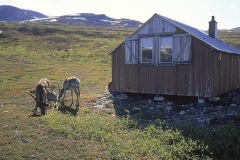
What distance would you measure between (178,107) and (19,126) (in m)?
9.28

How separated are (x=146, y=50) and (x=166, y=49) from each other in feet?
5.11

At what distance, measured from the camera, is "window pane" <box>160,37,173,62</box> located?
48.1 ft

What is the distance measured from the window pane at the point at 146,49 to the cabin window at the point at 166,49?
30.7 inches

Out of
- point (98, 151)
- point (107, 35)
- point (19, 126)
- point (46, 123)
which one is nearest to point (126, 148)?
point (98, 151)

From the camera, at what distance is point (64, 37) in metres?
92.2

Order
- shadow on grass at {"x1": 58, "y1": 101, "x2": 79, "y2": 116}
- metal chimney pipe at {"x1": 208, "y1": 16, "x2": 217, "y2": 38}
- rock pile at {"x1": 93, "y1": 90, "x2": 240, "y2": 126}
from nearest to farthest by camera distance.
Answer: rock pile at {"x1": 93, "y1": 90, "x2": 240, "y2": 126} < shadow on grass at {"x1": 58, "y1": 101, "x2": 79, "y2": 116} < metal chimney pipe at {"x1": 208, "y1": 16, "x2": 217, "y2": 38}

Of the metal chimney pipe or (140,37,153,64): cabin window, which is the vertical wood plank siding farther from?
the metal chimney pipe

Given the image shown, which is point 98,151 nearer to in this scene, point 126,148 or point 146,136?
point 126,148

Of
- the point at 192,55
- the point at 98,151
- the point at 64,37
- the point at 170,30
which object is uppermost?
the point at 64,37

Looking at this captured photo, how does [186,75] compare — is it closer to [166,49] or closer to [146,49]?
[166,49]

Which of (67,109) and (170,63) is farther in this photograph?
(170,63)

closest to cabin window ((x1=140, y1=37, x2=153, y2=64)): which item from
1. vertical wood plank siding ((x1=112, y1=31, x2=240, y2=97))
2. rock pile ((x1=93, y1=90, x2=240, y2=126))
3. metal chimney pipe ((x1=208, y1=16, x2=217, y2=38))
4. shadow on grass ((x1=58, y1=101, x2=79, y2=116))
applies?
vertical wood plank siding ((x1=112, y1=31, x2=240, y2=97))

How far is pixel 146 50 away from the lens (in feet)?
51.4

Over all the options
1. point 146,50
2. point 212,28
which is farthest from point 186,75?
point 212,28
